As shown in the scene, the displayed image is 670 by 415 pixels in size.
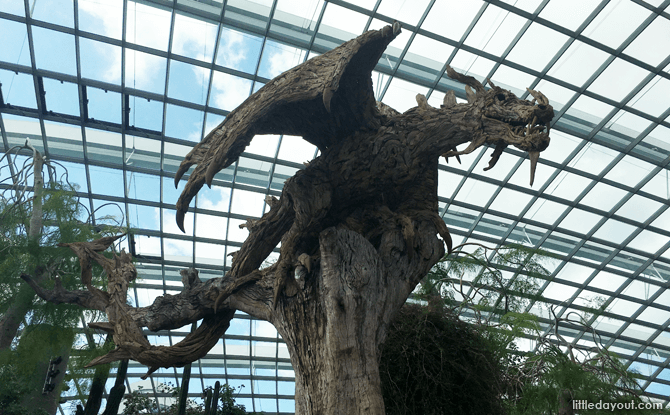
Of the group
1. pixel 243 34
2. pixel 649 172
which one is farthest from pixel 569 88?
pixel 243 34

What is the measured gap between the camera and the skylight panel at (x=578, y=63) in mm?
15375

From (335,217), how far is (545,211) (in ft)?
56.0

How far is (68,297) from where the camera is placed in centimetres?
549

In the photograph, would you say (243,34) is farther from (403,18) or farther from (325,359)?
(325,359)

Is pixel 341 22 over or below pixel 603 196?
over

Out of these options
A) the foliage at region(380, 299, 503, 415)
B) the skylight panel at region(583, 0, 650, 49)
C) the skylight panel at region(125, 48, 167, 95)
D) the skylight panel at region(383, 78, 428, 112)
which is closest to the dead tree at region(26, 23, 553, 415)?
the foliage at region(380, 299, 503, 415)

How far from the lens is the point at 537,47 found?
15.3m

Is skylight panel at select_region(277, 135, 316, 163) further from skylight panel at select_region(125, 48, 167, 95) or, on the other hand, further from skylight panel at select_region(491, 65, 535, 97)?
skylight panel at select_region(491, 65, 535, 97)

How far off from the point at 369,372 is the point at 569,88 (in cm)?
1525

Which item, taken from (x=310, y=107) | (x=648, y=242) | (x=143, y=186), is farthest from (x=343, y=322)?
(x=648, y=242)

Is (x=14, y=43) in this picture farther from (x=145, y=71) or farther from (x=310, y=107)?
(x=310, y=107)

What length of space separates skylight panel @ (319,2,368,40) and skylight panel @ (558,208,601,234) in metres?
11.4

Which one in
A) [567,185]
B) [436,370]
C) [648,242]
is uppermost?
[567,185]

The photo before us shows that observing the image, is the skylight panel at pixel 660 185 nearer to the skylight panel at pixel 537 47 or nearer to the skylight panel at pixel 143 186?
the skylight panel at pixel 537 47
